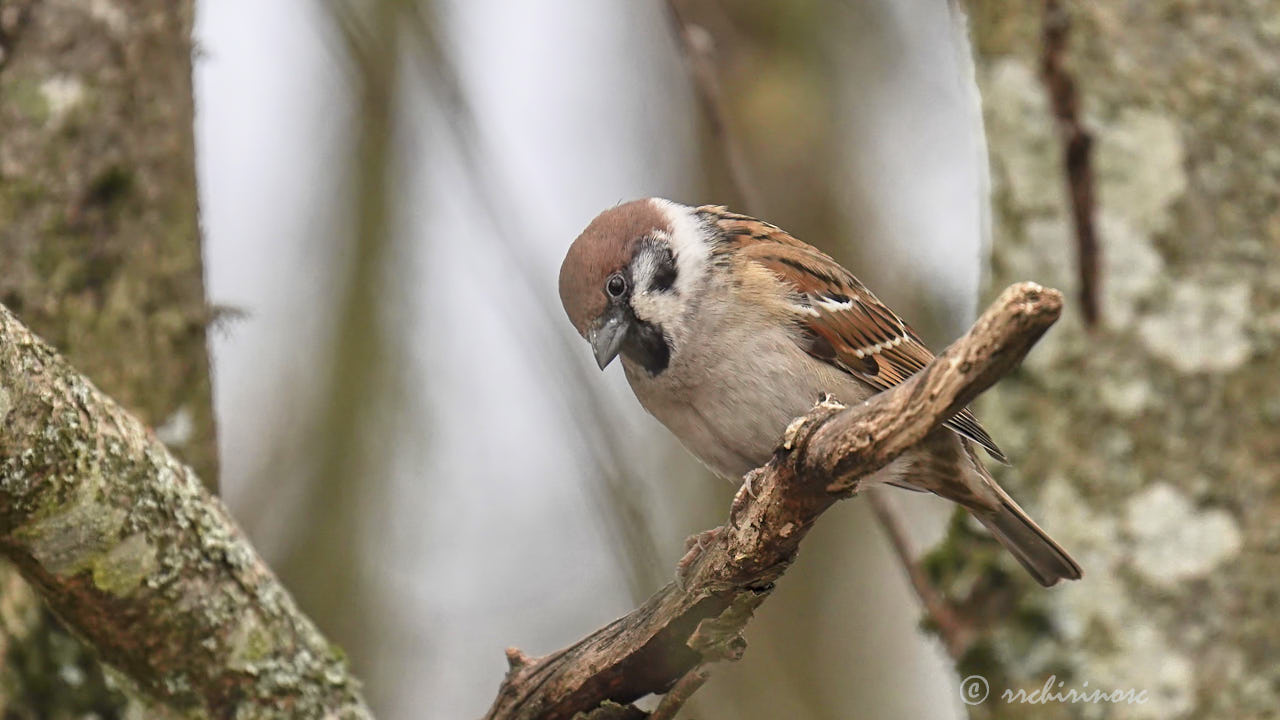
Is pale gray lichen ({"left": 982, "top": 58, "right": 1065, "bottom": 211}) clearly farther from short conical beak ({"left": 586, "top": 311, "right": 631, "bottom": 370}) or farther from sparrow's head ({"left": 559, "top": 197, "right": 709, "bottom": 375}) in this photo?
short conical beak ({"left": 586, "top": 311, "right": 631, "bottom": 370})

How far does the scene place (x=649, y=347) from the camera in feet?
12.6

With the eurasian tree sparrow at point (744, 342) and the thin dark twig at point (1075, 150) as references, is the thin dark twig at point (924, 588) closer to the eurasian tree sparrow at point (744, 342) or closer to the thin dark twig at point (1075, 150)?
the eurasian tree sparrow at point (744, 342)

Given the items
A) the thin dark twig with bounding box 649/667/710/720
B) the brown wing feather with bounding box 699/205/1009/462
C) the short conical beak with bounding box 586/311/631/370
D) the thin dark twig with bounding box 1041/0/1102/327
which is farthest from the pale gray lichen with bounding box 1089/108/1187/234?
the thin dark twig with bounding box 649/667/710/720

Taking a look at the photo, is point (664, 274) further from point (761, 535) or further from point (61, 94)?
point (61, 94)

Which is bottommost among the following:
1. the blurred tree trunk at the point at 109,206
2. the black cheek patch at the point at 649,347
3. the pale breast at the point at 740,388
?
the pale breast at the point at 740,388

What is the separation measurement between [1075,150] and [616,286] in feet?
4.59

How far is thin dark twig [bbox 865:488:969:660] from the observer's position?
12.8ft

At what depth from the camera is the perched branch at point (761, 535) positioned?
2123 millimetres

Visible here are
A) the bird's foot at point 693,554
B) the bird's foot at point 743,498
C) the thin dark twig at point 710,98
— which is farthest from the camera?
the thin dark twig at point 710,98

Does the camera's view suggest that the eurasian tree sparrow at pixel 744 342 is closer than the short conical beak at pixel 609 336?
Yes

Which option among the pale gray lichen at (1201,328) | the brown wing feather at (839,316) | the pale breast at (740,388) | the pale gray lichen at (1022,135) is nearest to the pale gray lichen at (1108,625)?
the brown wing feather at (839,316)

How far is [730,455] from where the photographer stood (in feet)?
12.5

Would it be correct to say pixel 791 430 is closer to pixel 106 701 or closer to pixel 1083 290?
pixel 1083 290

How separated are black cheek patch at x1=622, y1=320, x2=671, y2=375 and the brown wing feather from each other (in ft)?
1.34
